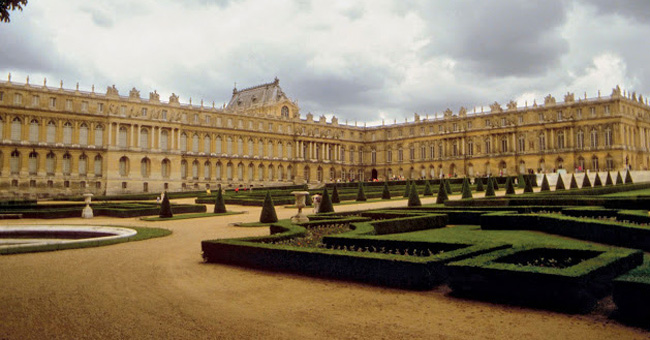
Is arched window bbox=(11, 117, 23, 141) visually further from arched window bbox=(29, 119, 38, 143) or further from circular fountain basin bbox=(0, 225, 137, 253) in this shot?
circular fountain basin bbox=(0, 225, 137, 253)

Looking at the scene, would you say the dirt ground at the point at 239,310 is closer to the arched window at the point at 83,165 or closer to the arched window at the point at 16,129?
the arched window at the point at 16,129

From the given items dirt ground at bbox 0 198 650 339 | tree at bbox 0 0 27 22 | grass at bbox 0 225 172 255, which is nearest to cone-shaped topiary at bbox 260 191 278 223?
grass at bbox 0 225 172 255

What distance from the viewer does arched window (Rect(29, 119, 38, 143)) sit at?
46.7m

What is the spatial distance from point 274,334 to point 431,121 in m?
65.0

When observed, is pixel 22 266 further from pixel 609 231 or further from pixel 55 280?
pixel 609 231

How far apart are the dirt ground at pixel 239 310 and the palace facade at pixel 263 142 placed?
43.3m

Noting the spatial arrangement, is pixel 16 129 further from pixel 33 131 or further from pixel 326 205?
pixel 326 205

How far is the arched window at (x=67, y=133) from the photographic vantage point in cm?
4853

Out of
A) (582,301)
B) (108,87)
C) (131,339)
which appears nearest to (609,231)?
(582,301)

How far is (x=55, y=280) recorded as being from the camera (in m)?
8.45

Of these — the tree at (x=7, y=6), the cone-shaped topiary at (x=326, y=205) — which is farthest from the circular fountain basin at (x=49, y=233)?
the tree at (x=7, y=6)

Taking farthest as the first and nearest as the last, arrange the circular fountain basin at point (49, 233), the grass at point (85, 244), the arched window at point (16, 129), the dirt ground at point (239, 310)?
the arched window at point (16, 129) → the circular fountain basin at point (49, 233) → the grass at point (85, 244) → the dirt ground at point (239, 310)

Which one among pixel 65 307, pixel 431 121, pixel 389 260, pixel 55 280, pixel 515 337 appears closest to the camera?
pixel 515 337

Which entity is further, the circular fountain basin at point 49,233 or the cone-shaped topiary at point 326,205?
the cone-shaped topiary at point 326,205
